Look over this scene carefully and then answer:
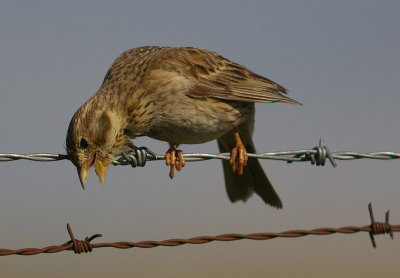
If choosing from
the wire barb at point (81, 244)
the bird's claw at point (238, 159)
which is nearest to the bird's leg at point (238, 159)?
the bird's claw at point (238, 159)

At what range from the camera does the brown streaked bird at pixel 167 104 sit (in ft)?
17.8

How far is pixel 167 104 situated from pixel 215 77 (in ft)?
3.06

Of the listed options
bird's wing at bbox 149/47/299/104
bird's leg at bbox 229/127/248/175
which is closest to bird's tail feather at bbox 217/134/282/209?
bird's leg at bbox 229/127/248/175

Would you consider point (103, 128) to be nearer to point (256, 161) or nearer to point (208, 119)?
point (208, 119)

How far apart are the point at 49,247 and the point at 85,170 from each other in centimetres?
172

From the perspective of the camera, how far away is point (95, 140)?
5.38 m

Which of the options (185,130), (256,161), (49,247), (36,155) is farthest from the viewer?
(256,161)

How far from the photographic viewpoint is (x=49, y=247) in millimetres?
3561

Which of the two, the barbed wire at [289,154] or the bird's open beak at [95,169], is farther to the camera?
the bird's open beak at [95,169]

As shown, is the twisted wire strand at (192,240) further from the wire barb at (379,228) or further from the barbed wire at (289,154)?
the barbed wire at (289,154)

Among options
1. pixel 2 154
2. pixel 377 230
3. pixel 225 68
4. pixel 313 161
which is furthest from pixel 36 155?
pixel 225 68

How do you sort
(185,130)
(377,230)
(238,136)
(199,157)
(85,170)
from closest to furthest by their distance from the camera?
1. (377,230)
2. (199,157)
3. (85,170)
4. (185,130)
5. (238,136)

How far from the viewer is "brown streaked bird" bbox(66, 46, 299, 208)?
5.44 m

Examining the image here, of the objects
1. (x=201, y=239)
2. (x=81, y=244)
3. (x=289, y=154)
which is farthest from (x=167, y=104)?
(x=81, y=244)
